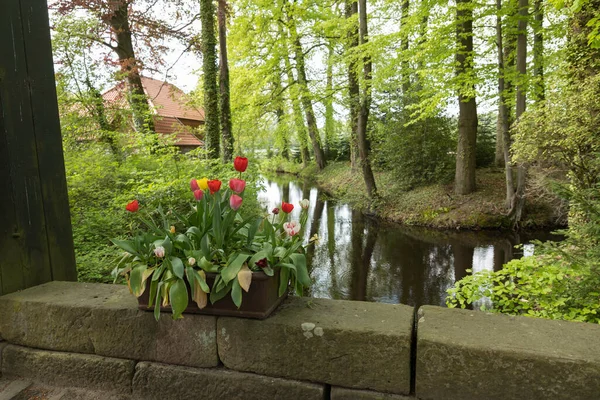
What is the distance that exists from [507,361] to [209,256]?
1070mm

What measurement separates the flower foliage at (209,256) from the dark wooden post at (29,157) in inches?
24.6

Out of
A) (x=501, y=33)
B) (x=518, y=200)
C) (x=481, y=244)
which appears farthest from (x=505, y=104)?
(x=481, y=244)

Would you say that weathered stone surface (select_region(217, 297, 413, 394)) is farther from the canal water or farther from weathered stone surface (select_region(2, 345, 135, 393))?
the canal water

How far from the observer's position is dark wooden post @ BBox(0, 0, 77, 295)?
1686 mm

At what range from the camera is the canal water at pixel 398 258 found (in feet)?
20.1

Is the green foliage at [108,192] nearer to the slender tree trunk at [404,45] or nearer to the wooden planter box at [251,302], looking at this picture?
the wooden planter box at [251,302]

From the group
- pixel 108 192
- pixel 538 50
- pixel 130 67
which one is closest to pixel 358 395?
pixel 108 192

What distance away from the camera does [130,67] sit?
8.36 metres

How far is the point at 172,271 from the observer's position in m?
1.37

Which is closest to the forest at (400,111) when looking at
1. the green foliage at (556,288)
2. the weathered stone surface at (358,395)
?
the green foliage at (556,288)

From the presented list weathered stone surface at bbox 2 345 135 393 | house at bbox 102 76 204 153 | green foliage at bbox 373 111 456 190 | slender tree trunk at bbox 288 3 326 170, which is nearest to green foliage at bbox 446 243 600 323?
weathered stone surface at bbox 2 345 135 393

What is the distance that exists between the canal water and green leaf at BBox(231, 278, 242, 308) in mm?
4676

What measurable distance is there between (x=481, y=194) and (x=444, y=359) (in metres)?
9.90

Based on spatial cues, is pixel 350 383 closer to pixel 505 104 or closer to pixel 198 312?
pixel 198 312
